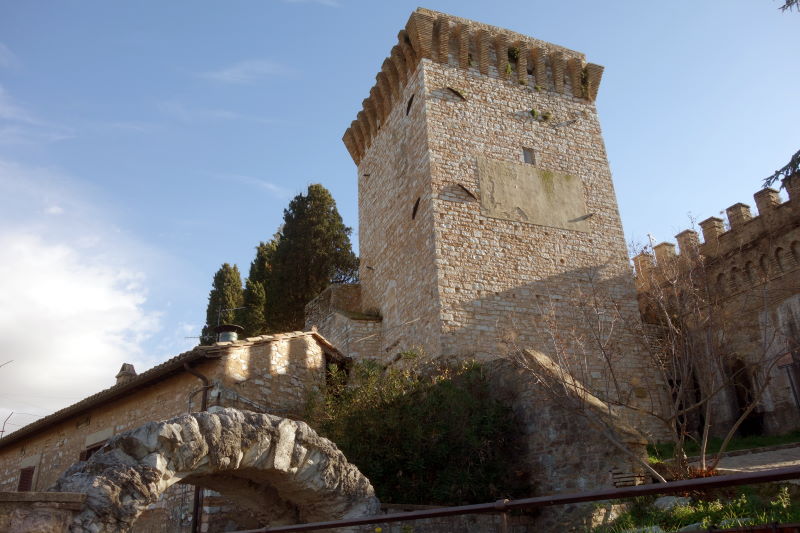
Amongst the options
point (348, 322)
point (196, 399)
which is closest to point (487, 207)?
point (348, 322)

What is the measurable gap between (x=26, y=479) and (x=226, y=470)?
1095 cm

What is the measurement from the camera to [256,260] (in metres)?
25.2

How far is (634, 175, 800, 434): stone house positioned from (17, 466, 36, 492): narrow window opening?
14.0 m

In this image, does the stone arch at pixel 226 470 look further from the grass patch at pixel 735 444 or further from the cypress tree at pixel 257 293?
the cypress tree at pixel 257 293

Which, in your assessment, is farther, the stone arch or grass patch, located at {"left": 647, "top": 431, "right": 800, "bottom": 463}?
grass patch, located at {"left": 647, "top": 431, "right": 800, "bottom": 463}

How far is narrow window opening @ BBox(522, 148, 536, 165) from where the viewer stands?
15.8 m

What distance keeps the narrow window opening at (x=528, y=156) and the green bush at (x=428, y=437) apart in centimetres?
654

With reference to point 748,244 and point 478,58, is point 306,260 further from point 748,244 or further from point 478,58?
point 748,244

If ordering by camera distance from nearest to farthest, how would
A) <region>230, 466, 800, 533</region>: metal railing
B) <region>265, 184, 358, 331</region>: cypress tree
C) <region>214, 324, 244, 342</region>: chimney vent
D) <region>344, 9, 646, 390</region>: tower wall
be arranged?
<region>230, 466, 800, 533</region>: metal railing
<region>214, 324, 244, 342</region>: chimney vent
<region>344, 9, 646, 390</region>: tower wall
<region>265, 184, 358, 331</region>: cypress tree

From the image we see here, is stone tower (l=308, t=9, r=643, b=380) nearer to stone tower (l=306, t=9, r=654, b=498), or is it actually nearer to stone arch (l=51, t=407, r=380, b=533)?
stone tower (l=306, t=9, r=654, b=498)

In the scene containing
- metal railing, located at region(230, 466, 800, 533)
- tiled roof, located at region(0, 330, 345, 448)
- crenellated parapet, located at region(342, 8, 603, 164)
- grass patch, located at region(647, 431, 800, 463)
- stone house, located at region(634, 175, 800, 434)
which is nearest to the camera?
metal railing, located at region(230, 466, 800, 533)

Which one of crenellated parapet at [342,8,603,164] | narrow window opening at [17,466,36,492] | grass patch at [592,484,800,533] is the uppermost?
crenellated parapet at [342,8,603,164]

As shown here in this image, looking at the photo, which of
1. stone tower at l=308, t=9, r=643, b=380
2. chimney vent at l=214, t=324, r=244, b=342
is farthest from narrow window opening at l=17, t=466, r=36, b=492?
stone tower at l=308, t=9, r=643, b=380

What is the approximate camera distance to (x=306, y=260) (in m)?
21.7
